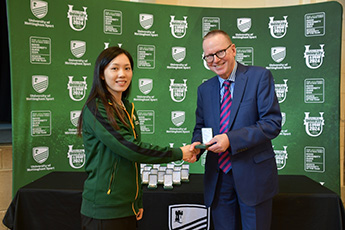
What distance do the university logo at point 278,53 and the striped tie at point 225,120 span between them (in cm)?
199

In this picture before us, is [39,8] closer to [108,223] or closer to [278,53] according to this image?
[108,223]

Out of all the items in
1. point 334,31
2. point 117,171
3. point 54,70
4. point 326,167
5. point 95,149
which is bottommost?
point 326,167

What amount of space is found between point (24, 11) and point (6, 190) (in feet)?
6.95

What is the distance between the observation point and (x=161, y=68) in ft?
11.1

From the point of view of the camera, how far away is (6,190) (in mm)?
3162

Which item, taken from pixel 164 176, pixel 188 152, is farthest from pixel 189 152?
pixel 164 176

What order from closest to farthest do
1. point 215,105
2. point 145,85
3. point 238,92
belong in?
point 238,92 → point 215,105 → point 145,85

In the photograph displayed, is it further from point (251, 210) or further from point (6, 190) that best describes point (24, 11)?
point (251, 210)

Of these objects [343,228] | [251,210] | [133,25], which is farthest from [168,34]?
[343,228]

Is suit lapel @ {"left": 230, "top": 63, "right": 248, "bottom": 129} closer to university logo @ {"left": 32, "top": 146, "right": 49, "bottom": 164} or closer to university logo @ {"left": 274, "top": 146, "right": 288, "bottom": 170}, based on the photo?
university logo @ {"left": 274, "top": 146, "right": 288, "bottom": 170}

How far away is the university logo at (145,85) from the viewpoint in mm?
3355

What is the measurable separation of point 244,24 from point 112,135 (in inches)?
107

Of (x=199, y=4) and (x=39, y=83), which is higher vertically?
(x=199, y=4)

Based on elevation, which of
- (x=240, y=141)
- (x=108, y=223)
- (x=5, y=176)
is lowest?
(x=5, y=176)
